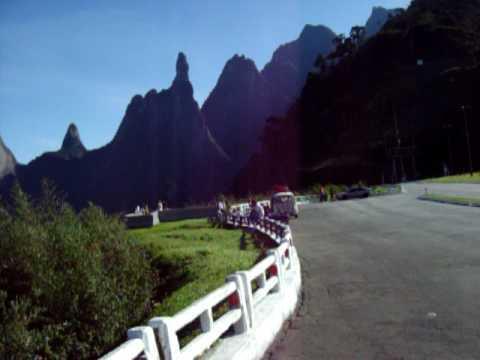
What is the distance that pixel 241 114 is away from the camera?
159375 millimetres

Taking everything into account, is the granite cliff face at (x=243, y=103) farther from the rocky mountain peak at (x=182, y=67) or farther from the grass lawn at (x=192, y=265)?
the grass lawn at (x=192, y=265)

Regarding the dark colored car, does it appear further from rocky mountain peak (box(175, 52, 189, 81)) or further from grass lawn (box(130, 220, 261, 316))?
rocky mountain peak (box(175, 52, 189, 81))

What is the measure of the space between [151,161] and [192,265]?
126578mm

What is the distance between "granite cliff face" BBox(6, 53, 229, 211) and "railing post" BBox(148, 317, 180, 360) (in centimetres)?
12369

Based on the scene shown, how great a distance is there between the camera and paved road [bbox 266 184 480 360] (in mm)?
5957

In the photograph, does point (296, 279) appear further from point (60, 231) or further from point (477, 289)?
point (60, 231)

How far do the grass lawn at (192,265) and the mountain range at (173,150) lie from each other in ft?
326

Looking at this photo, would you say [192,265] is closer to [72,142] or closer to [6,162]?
[6,162]

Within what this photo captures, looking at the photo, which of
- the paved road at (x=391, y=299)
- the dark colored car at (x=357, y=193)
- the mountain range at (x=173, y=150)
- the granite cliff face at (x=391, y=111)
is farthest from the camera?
the mountain range at (x=173, y=150)

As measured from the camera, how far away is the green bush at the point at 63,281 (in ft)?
36.3

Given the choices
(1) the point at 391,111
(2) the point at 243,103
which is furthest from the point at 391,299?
(2) the point at 243,103

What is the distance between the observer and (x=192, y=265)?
17.2m

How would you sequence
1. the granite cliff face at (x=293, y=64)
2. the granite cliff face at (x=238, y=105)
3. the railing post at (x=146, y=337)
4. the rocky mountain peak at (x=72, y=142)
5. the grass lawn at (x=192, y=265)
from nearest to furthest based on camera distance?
the railing post at (x=146, y=337)
the grass lawn at (x=192, y=265)
the granite cliff face at (x=238, y=105)
the rocky mountain peak at (x=72, y=142)
the granite cliff face at (x=293, y=64)

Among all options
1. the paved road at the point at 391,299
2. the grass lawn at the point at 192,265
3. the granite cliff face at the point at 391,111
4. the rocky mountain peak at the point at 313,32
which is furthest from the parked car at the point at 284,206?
the rocky mountain peak at the point at 313,32
